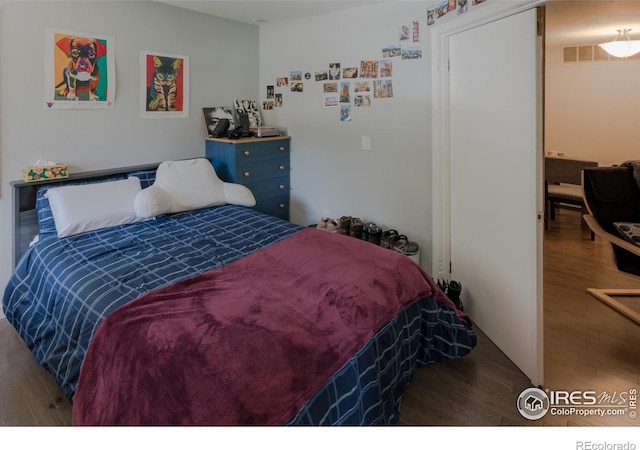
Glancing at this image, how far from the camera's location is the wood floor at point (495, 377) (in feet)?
5.97

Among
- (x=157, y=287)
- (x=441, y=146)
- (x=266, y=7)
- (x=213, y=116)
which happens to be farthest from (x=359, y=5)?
(x=157, y=287)

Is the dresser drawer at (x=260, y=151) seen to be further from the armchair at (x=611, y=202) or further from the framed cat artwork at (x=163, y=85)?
the armchair at (x=611, y=202)

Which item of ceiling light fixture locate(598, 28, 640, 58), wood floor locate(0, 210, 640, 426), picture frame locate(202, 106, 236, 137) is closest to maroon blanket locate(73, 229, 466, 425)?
wood floor locate(0, 210, 640, 426)

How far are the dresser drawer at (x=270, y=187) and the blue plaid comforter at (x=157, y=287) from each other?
3.18 ft

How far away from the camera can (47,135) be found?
270cm

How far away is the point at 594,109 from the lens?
200 inches

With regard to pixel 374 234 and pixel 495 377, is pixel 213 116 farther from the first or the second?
pixel 495 377

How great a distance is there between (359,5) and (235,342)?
2910mm

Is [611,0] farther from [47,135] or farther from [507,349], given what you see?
[47,135]

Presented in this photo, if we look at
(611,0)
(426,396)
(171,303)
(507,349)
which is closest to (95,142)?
(171,303)

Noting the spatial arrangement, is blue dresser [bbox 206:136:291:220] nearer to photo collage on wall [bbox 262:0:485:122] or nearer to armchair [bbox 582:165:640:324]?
photo collage on wall [bbox 262:0:485:122]

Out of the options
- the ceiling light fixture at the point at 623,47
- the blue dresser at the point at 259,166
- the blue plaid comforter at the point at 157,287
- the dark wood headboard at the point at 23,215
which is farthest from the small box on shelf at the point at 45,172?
the ceiling light fixture at the point at 623,47

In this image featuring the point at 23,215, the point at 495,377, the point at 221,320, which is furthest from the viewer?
the point at 23,215

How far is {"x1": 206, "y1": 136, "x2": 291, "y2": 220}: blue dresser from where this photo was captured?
349 cm
